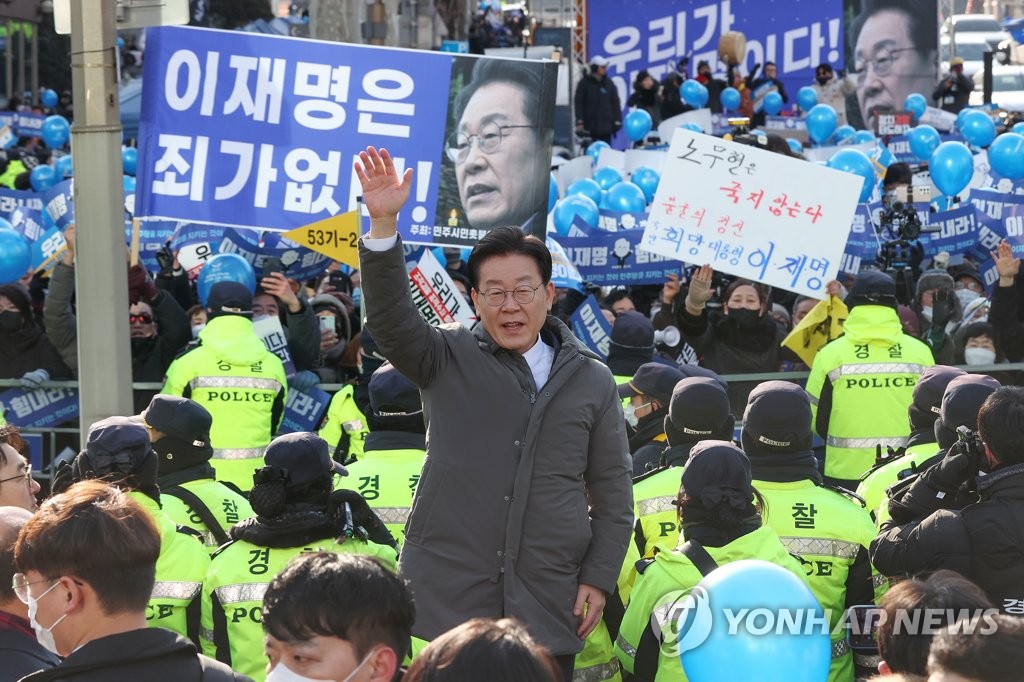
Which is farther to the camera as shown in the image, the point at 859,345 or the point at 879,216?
the point at 879,216

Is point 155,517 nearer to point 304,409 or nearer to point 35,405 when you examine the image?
point 304,409

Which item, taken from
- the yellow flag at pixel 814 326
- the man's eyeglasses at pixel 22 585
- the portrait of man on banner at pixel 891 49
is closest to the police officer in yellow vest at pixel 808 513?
the man's eyeglasses at pixel 22 585

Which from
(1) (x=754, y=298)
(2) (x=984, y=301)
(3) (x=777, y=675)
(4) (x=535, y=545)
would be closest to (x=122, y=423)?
(4) (x=535, y=545)

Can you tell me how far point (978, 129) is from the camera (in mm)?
17797

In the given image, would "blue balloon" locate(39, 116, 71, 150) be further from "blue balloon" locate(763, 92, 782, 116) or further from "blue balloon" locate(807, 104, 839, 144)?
"blue balloon" locate(763, 92, 782, 116)

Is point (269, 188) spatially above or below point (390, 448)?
above

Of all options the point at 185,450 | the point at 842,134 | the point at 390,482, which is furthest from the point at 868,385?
the point at 842,134

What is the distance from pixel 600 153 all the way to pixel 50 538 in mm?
15282

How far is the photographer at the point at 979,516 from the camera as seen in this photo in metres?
4.30

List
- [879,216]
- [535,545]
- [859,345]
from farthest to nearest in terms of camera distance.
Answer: [879,216] < [859,345] < [535,545]

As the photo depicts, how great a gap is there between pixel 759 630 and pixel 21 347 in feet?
21.7

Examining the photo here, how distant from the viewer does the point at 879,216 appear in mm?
11961

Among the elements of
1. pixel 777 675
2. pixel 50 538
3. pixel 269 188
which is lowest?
pixel 777 675

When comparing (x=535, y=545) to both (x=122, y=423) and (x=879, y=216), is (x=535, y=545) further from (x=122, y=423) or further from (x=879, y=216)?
(x=879, y=216)
